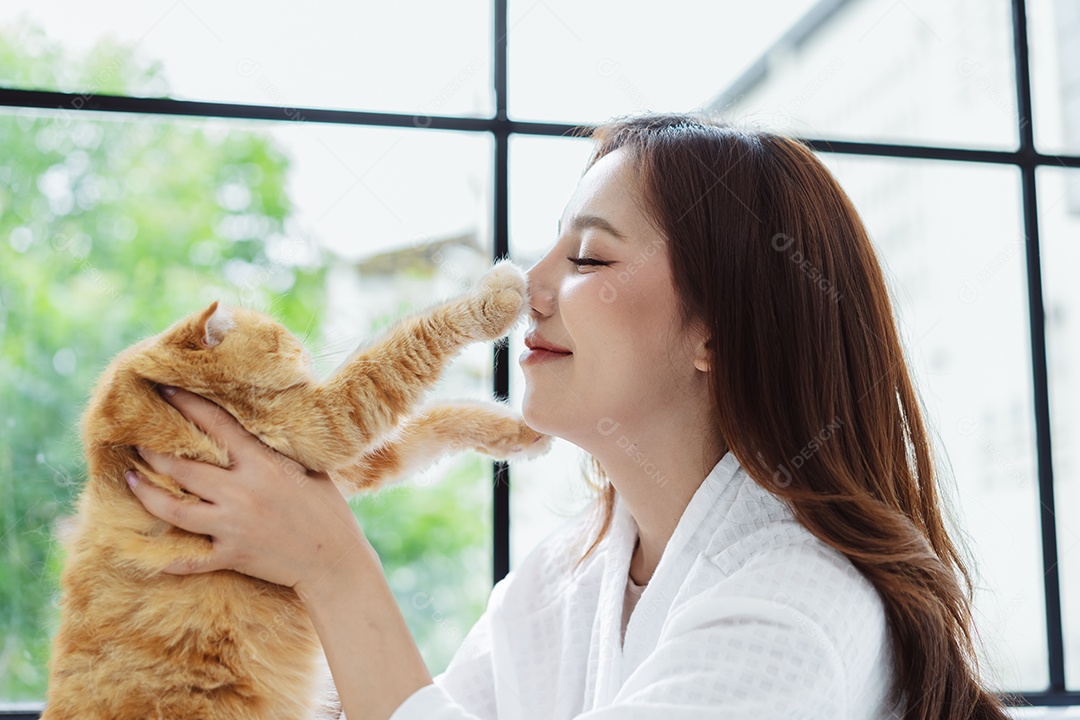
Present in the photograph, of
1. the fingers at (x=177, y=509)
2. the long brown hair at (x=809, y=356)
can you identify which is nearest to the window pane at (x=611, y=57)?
the long brown hair at (x=809, y=356)

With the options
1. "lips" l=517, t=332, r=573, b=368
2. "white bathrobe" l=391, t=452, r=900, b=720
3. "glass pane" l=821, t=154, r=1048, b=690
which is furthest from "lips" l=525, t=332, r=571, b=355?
"glass pane" l=821, t=154, r=1048, b=690

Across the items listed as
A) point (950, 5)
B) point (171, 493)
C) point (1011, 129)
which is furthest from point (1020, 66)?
point (171, 493)

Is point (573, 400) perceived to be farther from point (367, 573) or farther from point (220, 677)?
point (220, 677)

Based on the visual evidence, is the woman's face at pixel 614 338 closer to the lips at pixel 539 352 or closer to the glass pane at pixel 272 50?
the lips at pixel 539 352

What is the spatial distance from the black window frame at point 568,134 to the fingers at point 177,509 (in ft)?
2.05

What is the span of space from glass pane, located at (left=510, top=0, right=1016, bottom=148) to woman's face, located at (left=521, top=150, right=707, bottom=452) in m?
0.36

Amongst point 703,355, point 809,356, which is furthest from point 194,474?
point 809,356

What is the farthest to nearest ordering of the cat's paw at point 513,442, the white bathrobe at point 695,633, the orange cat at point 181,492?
the cat's paw at point 513,442, the orange cat at point 181,492, the white bathrobe at point 695,633

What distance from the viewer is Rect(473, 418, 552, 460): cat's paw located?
135cm

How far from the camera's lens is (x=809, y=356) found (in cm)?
110

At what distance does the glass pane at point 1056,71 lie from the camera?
1900 mm

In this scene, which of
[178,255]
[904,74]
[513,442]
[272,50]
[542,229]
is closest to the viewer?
[513,442]

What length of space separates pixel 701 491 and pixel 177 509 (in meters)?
0.68

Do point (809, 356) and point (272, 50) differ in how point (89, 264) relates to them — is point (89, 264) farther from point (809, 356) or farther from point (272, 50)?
point (809, 356)
